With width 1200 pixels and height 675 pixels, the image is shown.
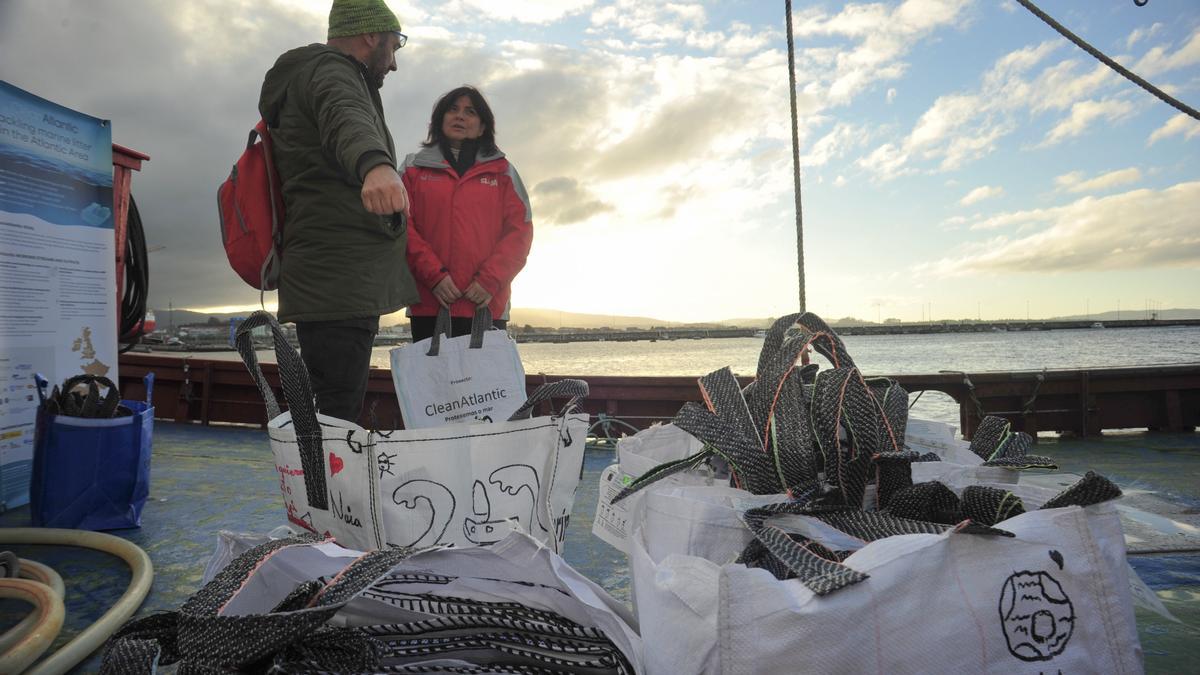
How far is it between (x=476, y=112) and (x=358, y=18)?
0.71 metres

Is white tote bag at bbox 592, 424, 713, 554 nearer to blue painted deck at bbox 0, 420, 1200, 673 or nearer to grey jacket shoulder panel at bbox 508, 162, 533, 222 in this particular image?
blue painted deck at bbox 0, 420, 1200, 673

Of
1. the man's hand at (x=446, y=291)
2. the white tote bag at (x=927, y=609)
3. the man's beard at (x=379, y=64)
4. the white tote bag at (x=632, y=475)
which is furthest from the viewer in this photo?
the man's hand at (x=446, y=291)

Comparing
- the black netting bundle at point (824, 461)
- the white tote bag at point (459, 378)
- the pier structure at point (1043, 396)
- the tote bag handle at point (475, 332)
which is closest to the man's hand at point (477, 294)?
the tote bag handle at point (475, 332)

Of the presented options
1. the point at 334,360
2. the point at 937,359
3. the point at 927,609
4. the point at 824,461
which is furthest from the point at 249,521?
the point at 937,359

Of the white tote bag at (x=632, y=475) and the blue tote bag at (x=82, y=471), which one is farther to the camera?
the blue tote bag at (x=82, y=471)

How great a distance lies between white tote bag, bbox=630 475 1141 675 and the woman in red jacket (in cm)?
171

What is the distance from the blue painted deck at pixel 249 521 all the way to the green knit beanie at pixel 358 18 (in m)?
1.61

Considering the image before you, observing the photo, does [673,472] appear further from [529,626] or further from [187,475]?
[187,475]

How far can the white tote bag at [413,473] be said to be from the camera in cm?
121

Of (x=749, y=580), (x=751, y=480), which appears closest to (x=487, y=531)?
(x=751, y=480)

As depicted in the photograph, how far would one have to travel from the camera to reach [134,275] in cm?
391

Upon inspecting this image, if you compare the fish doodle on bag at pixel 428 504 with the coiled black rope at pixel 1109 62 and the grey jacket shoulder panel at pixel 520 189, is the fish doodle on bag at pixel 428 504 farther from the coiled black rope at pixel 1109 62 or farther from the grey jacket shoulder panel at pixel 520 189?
the coiled black rope at pixel 1109 62

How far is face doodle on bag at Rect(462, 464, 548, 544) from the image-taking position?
4.14 feet

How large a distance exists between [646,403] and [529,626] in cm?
427
